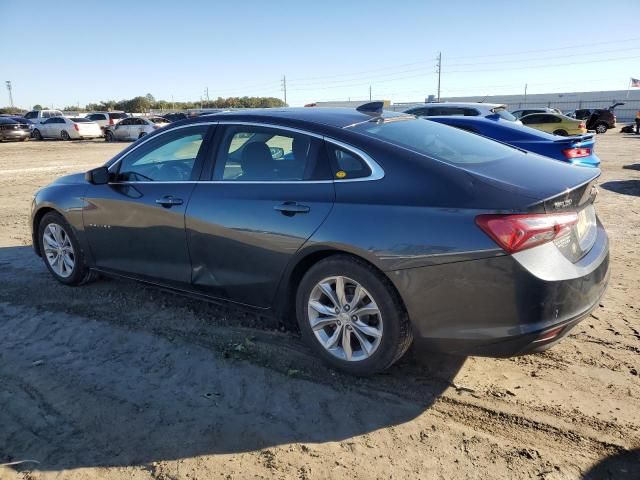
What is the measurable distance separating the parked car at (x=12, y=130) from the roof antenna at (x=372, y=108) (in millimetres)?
30721

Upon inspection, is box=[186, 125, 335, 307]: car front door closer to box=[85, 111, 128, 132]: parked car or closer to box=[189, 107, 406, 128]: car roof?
box=[189, 107, 406, 128]: car roof

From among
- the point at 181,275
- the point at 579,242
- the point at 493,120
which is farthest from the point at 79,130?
the point at 579,242

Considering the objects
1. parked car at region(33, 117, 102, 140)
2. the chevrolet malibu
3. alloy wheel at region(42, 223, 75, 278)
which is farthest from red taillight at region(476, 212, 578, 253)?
parked car at region(33, 117, 102, 140)

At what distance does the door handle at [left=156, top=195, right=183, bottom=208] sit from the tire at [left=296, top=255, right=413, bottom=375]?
123 cm

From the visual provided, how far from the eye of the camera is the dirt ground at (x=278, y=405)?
254cm

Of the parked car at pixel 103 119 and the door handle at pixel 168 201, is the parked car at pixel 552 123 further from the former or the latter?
the parked car at pixel 103 119

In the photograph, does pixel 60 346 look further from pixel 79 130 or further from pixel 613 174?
pixel 79 130

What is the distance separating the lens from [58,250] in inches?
195

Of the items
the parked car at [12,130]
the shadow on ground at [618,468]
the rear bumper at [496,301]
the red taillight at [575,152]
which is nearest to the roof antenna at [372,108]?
the rear bumper at [496,301]

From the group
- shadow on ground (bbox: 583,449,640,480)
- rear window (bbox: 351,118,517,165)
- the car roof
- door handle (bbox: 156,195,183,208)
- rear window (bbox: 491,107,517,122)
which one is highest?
the car roof

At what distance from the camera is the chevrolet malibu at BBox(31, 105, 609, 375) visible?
8.83 ft

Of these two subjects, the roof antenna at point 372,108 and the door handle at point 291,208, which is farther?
the roof antenna at point 372,108

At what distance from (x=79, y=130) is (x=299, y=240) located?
101 ft

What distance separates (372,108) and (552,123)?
21.8 meters
